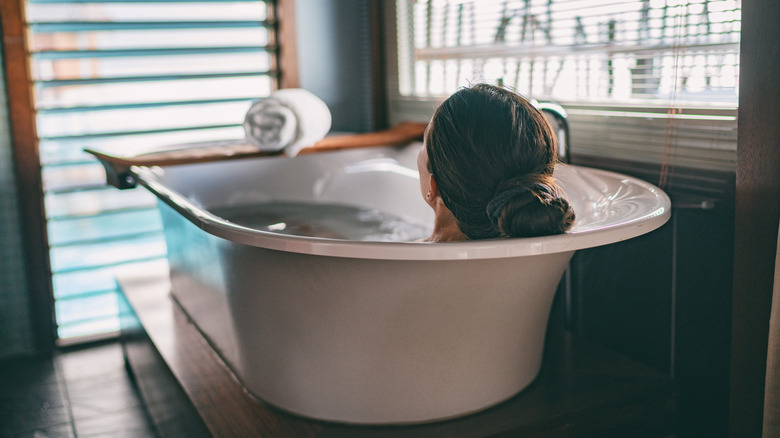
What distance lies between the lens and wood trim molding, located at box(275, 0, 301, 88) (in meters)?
Result: 3.11

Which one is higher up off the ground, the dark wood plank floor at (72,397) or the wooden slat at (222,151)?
the wooden slat at (222,151)

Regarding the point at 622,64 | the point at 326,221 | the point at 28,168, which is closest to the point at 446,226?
the point at 622,64

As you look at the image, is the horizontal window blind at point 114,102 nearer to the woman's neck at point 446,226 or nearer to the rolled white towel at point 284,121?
the rolled white towel at point 284,121

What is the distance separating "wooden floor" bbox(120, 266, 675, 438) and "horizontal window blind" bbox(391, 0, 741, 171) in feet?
1.71

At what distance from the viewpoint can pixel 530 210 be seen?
3.79 feet

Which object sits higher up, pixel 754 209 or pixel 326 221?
pixel 754 209

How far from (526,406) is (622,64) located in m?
0.97

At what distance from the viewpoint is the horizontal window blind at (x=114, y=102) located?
2.75 m

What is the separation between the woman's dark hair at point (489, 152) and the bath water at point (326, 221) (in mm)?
→ 984

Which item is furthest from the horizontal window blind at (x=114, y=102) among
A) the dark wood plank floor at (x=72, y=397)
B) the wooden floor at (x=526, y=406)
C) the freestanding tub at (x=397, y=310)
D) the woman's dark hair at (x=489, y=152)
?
the woman's dark hair at (x=489, y=152)

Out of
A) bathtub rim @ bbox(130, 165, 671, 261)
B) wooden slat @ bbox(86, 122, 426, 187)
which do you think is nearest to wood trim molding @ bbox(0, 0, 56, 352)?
wooden slat @ bbox(86, 122, 426, 187)

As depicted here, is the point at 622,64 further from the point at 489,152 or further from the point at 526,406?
the point at 526,406

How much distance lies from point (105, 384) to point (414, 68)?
174 centimetres

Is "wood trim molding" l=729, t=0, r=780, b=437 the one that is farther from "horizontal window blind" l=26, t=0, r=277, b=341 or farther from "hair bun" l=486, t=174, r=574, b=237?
"horizontal window blind" l=26, t=0, r=277, b=341
